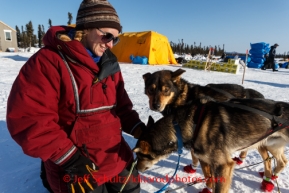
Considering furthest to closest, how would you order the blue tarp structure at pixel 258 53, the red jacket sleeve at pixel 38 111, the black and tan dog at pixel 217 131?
the blue tarp structure at pixel 258 53
the black and tan dog at pixel 217 131
the red jacket sleeve at pixel 38 111

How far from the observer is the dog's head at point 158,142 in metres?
1.84

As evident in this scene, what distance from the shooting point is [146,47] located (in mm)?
14852

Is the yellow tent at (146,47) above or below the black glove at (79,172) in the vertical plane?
above

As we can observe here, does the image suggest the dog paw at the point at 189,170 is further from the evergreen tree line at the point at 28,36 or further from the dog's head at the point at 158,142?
the evergreen tree line at the point at 28,36

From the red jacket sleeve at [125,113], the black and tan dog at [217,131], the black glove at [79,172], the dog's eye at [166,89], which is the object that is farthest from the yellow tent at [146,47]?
the black glove at [79,172]

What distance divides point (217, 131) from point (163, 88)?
92 cm

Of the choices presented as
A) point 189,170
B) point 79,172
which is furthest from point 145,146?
point 189,170

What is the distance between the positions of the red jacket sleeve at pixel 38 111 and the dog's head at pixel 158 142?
2.33 ft

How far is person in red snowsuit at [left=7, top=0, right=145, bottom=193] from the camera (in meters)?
1.21

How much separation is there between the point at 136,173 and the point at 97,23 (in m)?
1.51

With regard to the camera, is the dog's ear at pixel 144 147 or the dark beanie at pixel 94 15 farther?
the dog's ear at pixel 144 147

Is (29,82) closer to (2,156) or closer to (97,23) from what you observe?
(97,23)

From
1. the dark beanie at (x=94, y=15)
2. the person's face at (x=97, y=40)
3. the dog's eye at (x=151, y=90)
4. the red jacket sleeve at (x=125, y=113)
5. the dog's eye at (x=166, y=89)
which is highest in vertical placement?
the dark beanie at (x=94, y=15)

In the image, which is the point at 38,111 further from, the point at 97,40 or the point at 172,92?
the point at 172,92
